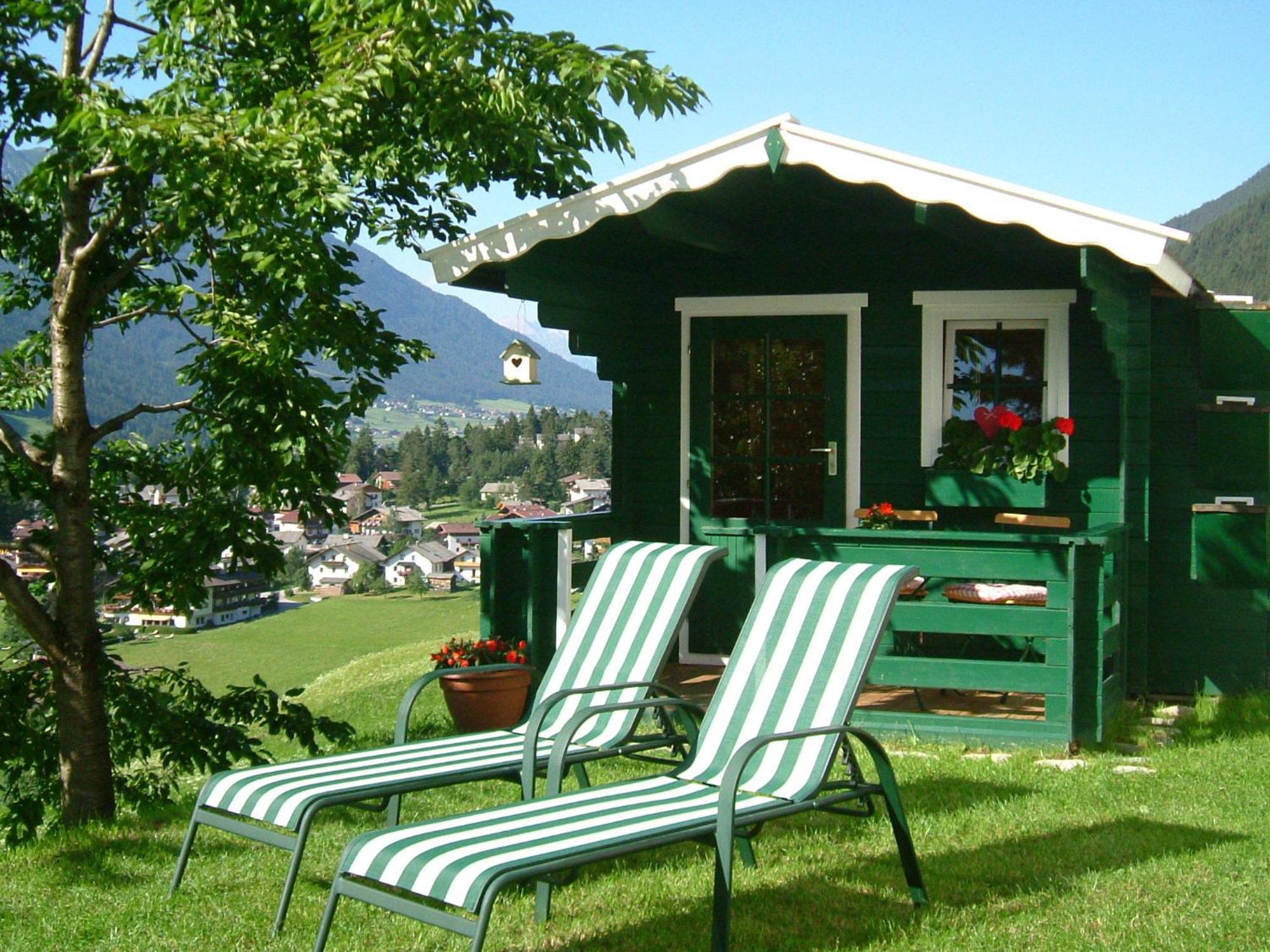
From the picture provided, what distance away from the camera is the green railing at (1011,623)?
20.5 ft

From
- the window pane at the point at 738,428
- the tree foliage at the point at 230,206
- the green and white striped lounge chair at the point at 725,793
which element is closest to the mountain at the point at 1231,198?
the window pane at the point at 738,428

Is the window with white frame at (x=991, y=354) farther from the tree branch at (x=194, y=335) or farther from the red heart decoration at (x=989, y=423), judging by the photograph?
the tree branch at (x=194, y=335)

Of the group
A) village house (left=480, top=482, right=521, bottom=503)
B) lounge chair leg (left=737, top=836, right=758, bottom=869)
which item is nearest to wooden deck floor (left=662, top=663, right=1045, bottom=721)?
lounge chair leg (left=737, top=836, right=758, bottom=869)

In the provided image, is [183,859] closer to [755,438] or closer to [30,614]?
[30,614]

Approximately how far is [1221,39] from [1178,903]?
121 m

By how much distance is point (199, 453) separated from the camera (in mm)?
6898

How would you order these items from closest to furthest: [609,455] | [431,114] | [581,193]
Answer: [431,114] < [581,193] < [609,455]

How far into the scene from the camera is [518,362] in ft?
32.1

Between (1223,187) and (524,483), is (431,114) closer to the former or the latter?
(524,483)

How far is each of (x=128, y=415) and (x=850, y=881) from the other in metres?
3.98

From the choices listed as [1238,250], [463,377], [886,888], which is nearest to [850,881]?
[886,888]

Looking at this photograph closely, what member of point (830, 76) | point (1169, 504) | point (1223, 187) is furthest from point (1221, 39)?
point (1169, 504)

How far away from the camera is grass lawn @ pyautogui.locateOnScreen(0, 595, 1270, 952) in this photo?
3.82 meters

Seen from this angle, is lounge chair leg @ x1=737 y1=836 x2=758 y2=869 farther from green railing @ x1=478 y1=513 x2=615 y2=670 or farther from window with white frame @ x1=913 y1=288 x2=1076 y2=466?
window with white frame @ x1=913 y1=288 x2=1076 y2=466
